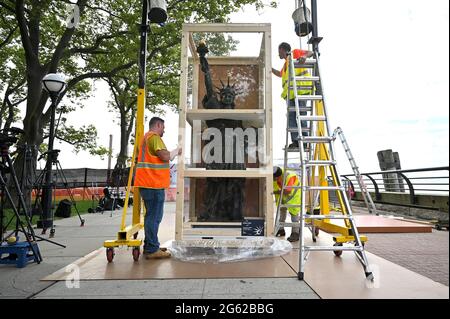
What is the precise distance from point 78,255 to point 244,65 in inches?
152

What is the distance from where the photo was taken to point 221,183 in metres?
4.53

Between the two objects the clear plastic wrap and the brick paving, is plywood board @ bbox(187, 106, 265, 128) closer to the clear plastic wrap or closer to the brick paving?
the clear plastic wrap

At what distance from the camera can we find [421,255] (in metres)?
4.00

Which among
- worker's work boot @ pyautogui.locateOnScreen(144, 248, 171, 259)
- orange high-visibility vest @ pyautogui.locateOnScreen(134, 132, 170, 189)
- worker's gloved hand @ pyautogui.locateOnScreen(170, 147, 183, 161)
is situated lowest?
worker's work boot @ pyautogui.locateOnScreen(144, 248, 171, 259)

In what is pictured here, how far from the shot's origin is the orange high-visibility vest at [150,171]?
12.5 ft

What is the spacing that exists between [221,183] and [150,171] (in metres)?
1.17

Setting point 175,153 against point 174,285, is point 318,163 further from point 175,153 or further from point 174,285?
point 174,285

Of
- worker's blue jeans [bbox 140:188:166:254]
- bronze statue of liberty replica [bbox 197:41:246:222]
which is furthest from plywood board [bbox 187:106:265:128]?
worker's blue jeans [bbox 140:188:166:254]

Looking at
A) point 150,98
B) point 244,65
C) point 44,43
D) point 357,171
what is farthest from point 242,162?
point 150,98

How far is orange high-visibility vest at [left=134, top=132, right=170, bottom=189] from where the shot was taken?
381 cm

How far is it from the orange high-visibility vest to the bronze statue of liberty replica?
79 centimetres

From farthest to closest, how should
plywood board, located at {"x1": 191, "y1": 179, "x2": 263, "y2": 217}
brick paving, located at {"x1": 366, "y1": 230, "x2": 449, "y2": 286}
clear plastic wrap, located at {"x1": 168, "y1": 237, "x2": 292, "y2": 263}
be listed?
plywood board, located at {"x1": 191, "y1": 179, "x2": 263, "y2": 217} < clear plastic wrap, located at {"x1": 168, "y1": 237, "x2": 292, "y2": 263} < brick paving, located at {"x1": 366, "y1": 230, "x2": 449, "y2": 286}

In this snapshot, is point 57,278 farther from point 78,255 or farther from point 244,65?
point 244,65

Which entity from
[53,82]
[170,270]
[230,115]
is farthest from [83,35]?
[170,270]
